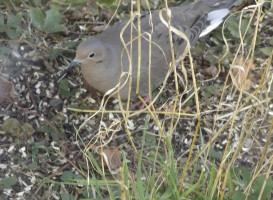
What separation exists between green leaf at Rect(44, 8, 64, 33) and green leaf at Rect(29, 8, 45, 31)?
0.09 ft

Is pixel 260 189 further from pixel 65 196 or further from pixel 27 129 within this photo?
pixel 27 129

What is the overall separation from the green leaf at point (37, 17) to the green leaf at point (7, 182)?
0.97m

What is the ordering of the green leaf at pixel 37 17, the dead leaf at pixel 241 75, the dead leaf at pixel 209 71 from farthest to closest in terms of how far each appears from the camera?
1. the dead leaf at pixel 209 71
2. the green leaf at pixel 37 17
3. the dead leaf at pixel 241 75

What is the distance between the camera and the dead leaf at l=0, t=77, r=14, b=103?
10.0 feet

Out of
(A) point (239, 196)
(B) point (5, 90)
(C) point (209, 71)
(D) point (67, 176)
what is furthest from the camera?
(C) point (209, 71)

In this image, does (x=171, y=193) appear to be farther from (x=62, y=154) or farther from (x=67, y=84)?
(x=67, y=84)

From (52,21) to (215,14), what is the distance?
3.53ft

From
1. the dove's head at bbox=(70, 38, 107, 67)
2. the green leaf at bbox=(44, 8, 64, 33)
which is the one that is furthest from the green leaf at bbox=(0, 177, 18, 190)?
the green leaf at bbox=(44, 8, 64, 33)

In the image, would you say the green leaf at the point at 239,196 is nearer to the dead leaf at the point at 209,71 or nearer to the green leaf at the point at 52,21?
the dead leaf at the point at 209,71

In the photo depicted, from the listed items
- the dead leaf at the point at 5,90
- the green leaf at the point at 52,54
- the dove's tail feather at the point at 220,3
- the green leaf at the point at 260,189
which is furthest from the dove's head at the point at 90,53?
the green leaf at the point at 260,189

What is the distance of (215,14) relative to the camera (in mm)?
3602

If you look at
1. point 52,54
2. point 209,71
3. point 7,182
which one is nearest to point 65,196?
point 7,182

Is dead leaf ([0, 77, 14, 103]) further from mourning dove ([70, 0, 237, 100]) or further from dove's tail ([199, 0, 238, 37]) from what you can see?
dove's tail ([199, 0, 238, 37])

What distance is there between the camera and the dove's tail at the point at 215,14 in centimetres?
359
